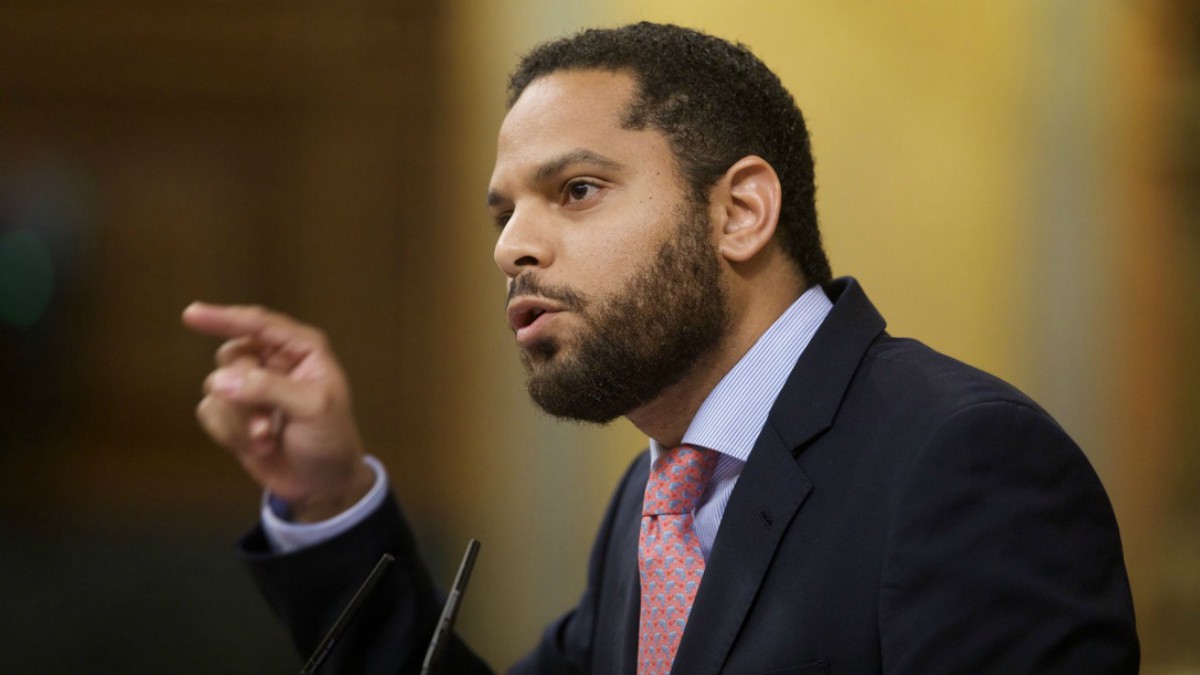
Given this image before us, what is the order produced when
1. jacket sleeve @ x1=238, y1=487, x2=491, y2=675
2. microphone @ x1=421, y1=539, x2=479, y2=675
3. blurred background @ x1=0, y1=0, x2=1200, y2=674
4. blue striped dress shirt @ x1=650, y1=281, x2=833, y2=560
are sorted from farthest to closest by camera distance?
1. blurred background @ x1=0, y1=0, x2=1200, y2=674
2. jacket sleeve @ x1=238, y1=487, x2=491, y2=675
3. blue striped dress shirt @ x1=650, y1=281, x2=833, y2=560
4. microphone @ x1=421, y1=539, x2=479, y2=675

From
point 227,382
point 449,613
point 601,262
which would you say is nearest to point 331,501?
point 227,382

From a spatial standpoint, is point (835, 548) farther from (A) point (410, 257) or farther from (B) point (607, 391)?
(A) point (410, 257)

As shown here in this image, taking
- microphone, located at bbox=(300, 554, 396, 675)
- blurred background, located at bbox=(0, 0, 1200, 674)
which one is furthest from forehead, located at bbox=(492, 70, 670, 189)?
blurred background, located at bbox=(0, 0, 1200, 674)

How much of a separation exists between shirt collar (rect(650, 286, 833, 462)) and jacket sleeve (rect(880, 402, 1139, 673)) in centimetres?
24

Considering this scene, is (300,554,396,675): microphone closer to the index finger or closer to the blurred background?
the index finger

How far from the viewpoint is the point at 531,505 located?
2.93 metres

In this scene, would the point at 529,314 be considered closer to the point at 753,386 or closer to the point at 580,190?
the point at 580,190

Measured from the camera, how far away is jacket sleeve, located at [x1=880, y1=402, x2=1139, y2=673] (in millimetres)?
983

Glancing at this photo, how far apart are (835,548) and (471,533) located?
194 centimetres

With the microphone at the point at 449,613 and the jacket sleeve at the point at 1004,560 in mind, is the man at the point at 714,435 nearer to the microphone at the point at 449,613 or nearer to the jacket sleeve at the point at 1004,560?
the jacket sleeve at the point at 1004,560

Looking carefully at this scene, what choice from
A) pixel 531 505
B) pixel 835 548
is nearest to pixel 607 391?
pixel 835 548

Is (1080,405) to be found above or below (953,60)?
below

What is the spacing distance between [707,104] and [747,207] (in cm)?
13

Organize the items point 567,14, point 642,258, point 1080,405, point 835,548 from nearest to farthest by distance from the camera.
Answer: point 835,548 → point 642,258 → point 1080,405 → point 567,14
